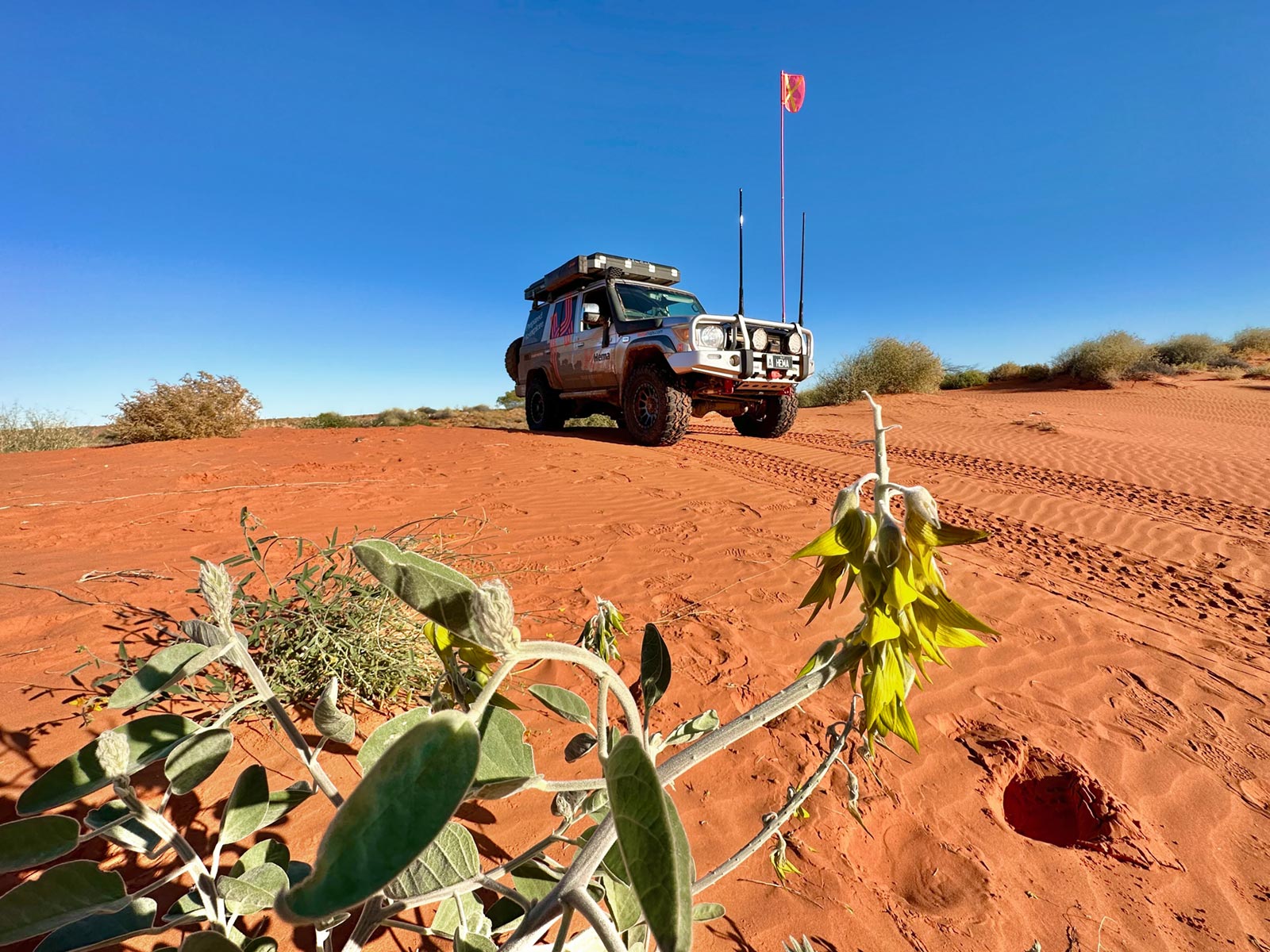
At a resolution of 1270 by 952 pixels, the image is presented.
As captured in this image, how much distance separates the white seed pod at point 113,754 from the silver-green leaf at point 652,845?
54cm

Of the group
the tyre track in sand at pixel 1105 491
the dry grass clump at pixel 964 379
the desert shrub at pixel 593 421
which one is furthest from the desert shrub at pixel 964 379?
the tyre track in sand at pixel 1105 491

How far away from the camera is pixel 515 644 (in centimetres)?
42

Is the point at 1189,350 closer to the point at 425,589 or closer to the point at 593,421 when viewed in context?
the point at 593,421

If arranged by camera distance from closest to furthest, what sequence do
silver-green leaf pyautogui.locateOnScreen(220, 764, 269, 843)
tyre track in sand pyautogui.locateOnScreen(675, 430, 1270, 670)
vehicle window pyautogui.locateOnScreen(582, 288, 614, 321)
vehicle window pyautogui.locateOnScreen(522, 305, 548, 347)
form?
silver-green leaf pyautogui.locateOnScreen(220, 764, 269, 843), tyre track in sand pyautogui.locateOnScreen(675, 430, 1270, 670), vehicle window pyautogui.locateOnScreen(582, 288, 614, 321), vehicle window pyautogui.locateOnScreen(522, 305, 548, 347)

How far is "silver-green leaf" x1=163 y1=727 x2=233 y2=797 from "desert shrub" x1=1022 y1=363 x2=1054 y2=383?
2567 centimetres

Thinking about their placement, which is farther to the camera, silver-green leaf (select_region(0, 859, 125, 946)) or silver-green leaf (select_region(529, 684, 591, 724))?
silver-green leaf (select_region(529, 684, 591, 724))

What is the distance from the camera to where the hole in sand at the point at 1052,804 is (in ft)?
5.75

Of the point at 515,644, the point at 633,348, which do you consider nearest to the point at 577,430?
the point at 633,348

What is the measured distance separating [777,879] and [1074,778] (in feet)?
3.91

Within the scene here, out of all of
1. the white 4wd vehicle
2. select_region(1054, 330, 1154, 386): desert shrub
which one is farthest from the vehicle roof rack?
select_region(1054, 330, 1154, 386): desert shrub

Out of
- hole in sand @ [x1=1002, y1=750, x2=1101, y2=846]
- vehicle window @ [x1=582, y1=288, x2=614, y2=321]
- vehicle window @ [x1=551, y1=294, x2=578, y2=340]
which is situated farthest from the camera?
vehicle window @ [x1=551, y1=294, x2=578, y2=340]

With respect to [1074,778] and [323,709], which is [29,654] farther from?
[1074,778]

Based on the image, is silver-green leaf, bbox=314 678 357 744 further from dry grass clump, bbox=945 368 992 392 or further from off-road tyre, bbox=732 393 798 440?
dry grass clump, bbox=945 368 992 392

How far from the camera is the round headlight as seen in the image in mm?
6695
